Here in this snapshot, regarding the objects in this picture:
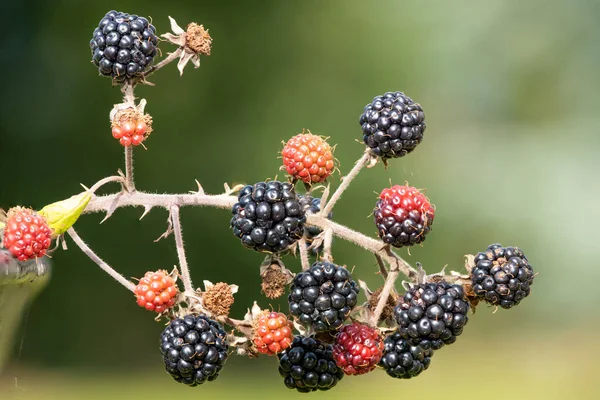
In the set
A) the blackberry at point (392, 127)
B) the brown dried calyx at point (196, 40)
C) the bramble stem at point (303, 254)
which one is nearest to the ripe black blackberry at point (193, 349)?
the bramble stem at point (303, 254)

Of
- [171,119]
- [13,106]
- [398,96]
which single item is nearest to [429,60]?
A: [171,119]

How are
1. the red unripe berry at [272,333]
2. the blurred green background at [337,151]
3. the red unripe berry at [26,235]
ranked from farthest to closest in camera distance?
the blurred green background at [337,151], the red unripe berry at [272,333], the red unripe berry at [26,235]

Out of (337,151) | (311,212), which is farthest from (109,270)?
(337,151)

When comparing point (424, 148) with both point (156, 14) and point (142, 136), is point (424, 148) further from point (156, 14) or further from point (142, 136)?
point (142, 136)

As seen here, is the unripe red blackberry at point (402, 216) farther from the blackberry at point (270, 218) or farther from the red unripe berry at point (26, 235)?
the red unripe berry at point (26, 235)

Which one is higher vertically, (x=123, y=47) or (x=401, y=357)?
(x=123, y=47)

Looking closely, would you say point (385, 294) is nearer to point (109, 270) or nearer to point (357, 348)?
point (357, 348)
